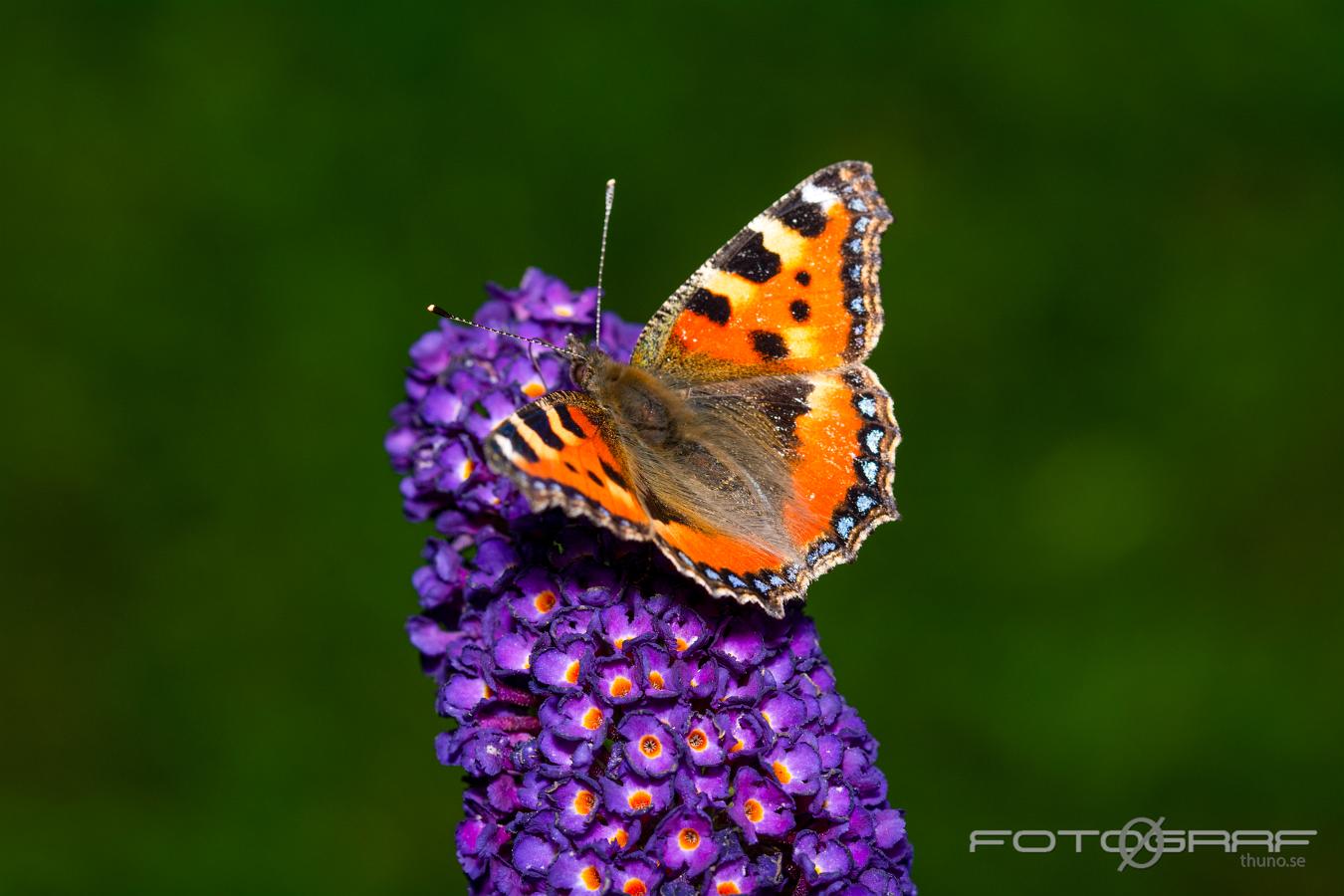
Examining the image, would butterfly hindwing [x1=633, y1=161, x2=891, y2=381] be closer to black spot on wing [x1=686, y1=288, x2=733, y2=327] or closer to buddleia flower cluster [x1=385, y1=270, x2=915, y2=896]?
black spot on wing [x1=686, y1=288, x2=733, y2=327]

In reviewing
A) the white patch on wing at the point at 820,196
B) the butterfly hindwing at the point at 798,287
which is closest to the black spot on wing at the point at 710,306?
the butterfly hindwing at the point at 798,287

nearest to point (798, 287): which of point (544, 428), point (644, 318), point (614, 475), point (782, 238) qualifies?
point (782, 238)

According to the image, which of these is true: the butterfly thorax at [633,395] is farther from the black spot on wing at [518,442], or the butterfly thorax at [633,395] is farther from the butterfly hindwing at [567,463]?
the black spot on wing at [518,442]

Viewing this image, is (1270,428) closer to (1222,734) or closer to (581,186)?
(1222,734)

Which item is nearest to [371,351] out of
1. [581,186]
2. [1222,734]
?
[581,186]

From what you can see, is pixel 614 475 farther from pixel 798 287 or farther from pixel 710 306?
pixel 798 287

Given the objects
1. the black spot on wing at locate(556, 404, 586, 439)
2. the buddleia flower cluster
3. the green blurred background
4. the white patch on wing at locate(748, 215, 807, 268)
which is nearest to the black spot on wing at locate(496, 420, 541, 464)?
the black spot on wing at locate(556, 404, 586, 439)

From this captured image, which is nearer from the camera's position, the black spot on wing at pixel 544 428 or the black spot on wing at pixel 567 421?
the black spot on wing at pixel 544 428
